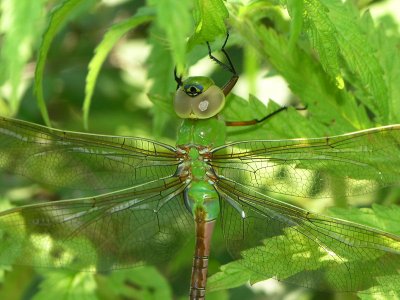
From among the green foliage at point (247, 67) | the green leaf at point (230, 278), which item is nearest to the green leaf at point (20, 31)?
the green foliage at point (247, 67)

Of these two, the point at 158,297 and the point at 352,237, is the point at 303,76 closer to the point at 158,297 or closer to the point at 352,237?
the point at 352,237

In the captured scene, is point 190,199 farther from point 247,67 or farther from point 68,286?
point 247,67

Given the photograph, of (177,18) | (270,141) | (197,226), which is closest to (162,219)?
(197,226)

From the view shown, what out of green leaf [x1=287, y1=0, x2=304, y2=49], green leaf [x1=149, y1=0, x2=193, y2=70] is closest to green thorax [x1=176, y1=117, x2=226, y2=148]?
green leaf [x1=287, y1=0, x2=304, y2=49]

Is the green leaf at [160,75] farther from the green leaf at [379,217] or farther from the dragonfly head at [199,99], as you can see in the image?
the green leaf at [379,217]

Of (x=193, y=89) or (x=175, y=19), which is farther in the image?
(x=193, y=89)

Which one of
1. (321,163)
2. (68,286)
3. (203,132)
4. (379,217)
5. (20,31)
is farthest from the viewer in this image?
(68,286)

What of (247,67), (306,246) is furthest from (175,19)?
(247,67)
